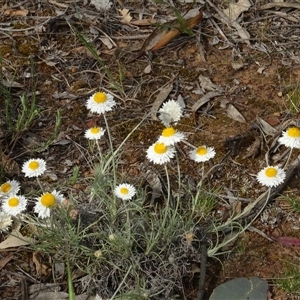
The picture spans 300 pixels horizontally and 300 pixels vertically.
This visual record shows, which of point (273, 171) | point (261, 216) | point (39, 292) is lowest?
point (261, 216)

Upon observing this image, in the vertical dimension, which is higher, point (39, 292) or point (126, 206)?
point (126, 206)

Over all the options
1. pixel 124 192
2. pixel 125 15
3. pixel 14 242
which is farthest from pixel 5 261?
pixel 125 15

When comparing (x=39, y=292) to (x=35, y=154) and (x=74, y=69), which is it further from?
(x=74, y=69)

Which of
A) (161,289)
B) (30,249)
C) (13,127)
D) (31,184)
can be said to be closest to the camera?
(161,289)

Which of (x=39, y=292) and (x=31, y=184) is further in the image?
(x=31, y=184)

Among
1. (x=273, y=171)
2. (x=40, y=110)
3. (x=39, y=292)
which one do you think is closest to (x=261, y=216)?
(x=273, y=171)

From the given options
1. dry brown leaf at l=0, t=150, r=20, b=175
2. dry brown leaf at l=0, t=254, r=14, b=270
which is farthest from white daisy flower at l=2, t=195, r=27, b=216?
dry brown leaf at l=0, t=150, r=20, b=175

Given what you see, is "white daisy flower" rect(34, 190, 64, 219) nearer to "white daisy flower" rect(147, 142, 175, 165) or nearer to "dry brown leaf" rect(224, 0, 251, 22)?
"white daisy flower" rect(147, 142, 175, 165)
